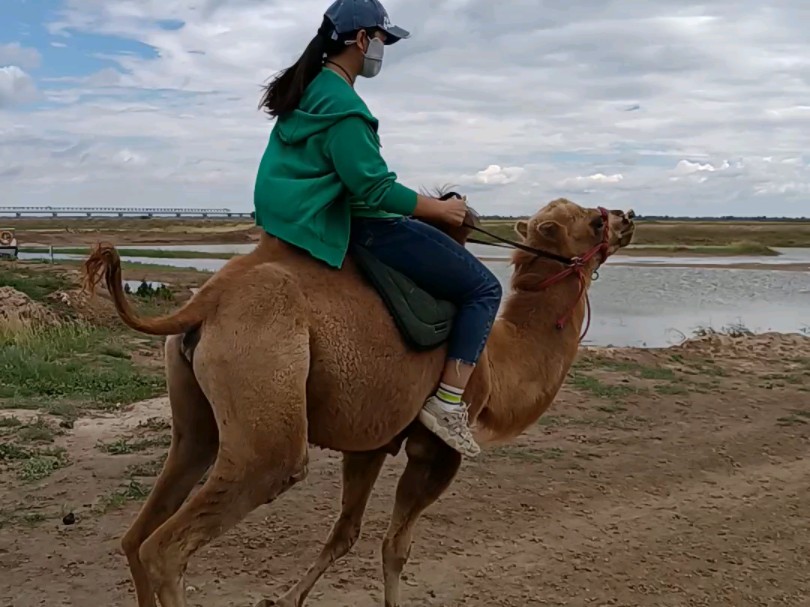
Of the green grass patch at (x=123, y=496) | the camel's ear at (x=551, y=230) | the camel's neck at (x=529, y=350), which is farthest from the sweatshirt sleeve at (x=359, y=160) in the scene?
the green grass patch at (x=123, y=496)

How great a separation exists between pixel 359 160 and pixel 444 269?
2.42 ft

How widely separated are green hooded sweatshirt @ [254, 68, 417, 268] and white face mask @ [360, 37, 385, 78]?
7.3 inches

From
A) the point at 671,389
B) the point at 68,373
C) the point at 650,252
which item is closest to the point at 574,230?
the point at 671,389

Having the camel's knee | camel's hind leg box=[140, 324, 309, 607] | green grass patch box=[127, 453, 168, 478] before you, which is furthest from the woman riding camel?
green grass patch box=[127, 453, 168, 478]

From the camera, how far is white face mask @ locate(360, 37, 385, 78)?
4175 millimetres

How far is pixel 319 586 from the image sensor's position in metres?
5.54

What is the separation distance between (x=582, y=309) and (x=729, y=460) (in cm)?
388

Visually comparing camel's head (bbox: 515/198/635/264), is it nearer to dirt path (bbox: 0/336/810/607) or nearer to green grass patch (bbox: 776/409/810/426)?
dirt path (bbox: 0/336/810/607)

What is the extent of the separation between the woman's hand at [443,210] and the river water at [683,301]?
14631mm

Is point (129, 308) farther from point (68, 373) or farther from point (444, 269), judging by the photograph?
point (68, 373)

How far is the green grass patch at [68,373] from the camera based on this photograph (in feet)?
33.4

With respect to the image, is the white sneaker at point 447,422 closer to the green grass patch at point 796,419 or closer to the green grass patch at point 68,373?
the green grass patch at point 68,373

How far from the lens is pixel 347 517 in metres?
5.17

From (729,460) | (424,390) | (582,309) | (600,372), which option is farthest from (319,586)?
(600,372)
